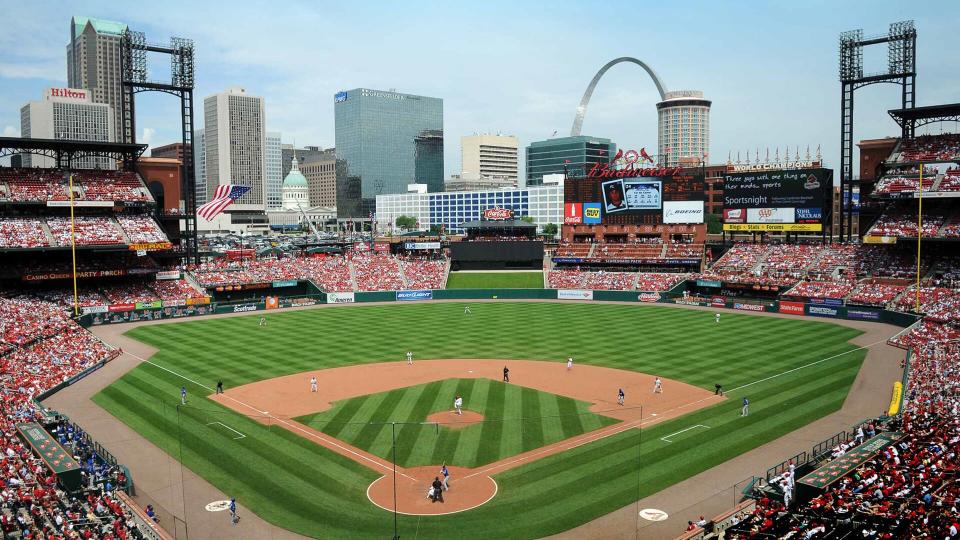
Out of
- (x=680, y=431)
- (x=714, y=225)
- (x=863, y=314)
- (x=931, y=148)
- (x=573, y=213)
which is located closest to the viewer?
(x=680, y=431)

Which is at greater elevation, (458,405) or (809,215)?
(809,215)

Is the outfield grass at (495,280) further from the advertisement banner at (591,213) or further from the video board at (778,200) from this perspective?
the video board at (778,200)

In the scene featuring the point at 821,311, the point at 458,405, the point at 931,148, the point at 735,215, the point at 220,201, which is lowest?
the point at 458,405

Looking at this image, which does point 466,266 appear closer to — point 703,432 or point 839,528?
point 703,432

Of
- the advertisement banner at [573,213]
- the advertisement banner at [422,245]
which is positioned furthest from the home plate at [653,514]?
the advertisement banner at [422,245]

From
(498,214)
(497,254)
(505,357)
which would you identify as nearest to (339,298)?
(497,254)

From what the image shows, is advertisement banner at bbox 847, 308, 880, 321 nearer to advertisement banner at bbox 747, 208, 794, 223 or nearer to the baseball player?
advertisement banner at bbox 747, 208, 794, 223

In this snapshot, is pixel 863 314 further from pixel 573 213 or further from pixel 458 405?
pixel 458 405
